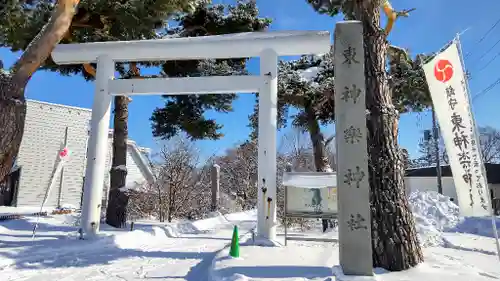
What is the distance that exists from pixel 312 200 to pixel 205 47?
453cm

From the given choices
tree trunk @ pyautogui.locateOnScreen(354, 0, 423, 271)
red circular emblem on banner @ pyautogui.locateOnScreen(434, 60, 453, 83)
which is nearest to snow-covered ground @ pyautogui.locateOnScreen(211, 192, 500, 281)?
tree trunk @ pyautogui.locateOnScreen(354, 0, 423, 271)

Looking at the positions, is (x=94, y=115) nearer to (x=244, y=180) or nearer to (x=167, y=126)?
(x=167, y=126)

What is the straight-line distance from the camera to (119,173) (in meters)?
10.6

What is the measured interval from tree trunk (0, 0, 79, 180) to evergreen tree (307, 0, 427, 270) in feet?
14.4

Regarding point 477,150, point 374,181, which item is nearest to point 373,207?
point 374,181

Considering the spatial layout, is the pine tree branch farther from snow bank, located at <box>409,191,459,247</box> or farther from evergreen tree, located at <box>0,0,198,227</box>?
snow bank, located at <box>409,191,459,247</box>

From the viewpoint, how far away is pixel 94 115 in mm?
8758

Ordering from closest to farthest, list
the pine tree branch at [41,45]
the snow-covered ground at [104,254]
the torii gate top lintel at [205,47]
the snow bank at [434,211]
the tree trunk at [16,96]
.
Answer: the tree trunk at [16,96] → the pine tree branch at [41,45] → the snow-covered ground at [104,254] → the torii gate top lintel at [205,47] → the snow bank at [434,211]

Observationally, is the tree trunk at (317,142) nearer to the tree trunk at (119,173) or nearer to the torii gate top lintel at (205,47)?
the torii gate top lintel at (205,47)

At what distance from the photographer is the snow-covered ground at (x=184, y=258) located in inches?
192

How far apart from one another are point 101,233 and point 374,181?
661 cm

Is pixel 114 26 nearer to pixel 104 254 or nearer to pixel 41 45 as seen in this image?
pixel 104 254

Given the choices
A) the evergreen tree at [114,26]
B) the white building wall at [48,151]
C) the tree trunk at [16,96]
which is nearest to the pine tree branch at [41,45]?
the tree trunk at [16,96]

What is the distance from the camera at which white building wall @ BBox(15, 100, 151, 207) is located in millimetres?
18844
